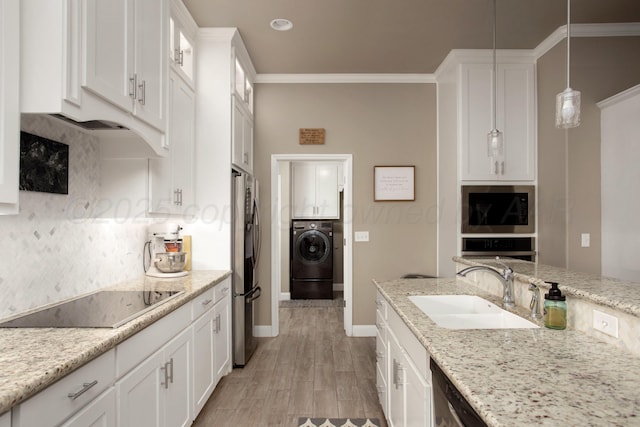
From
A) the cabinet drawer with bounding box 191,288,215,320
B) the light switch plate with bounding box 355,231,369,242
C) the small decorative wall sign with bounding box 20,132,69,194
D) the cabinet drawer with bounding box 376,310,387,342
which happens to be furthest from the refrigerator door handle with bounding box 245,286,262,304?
the small decorative wall sign with bounding box 20,132,69,194

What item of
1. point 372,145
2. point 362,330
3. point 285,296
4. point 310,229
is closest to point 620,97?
point 372,145

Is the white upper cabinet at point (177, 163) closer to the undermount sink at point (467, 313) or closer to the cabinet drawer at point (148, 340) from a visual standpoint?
the cabinet drawer at point (148, 340)

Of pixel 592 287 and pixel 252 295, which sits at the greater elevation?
pixel 592 287

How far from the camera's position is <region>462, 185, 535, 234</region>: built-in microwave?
3219 millimetres

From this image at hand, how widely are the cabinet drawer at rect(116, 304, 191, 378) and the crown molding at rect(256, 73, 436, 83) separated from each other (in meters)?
2.76

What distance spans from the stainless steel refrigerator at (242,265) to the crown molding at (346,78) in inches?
50.9

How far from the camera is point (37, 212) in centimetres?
→ 160

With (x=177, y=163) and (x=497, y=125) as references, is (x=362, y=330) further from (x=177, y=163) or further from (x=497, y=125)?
(x=177, y=163)

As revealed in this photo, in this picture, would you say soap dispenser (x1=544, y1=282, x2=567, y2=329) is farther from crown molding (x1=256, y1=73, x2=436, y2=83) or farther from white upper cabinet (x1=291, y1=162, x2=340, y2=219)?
white upper cabinet (x1=291, y1=162, x2=340, y2=219)

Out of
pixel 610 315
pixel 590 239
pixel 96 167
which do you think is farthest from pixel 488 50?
pixel 96 167

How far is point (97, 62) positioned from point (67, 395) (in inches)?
46.2

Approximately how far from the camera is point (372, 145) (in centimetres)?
386

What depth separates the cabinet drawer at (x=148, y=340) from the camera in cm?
131

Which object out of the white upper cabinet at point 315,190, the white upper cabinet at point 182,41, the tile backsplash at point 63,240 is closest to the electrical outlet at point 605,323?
the tile backsplash at point 63,240
